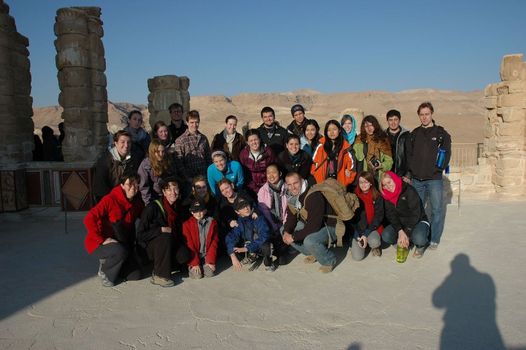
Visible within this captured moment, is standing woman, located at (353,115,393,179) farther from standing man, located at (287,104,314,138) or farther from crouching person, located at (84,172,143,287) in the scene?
crouching person, located at (84,172,143,287)

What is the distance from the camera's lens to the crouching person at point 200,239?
5000 millimetres

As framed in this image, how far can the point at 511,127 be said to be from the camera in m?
9.33

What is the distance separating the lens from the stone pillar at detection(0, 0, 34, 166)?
842 centimetres

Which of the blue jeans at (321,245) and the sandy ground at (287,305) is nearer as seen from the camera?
the sandy ground at (287,305)

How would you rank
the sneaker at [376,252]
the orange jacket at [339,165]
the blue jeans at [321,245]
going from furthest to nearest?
1. the orange jacket at [339,165]
2. the sneaker at [376,252]
3. the blue jeans at [321,245]

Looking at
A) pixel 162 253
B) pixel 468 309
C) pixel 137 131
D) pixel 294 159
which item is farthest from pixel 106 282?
pixel 468 309

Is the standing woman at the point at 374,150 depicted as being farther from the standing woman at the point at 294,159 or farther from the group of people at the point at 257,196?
the standing woman at the point at 294,159

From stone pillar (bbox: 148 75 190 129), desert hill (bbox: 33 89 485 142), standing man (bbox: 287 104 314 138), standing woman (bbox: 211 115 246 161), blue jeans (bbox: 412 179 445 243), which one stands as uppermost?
desert hill (bbox: 33 89 485 142)

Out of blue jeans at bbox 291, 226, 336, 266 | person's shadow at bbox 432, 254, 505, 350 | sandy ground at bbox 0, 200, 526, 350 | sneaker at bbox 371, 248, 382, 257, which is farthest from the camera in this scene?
sneaker at bbox 371, 248, 382, 257

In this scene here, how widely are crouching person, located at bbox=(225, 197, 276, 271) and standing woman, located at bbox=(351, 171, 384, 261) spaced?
45.8 inches

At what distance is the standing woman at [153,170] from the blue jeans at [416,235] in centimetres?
298

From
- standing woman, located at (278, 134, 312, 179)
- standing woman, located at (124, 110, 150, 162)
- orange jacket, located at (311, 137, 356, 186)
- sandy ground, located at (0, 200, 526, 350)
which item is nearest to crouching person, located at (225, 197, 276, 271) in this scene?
sandy ground, located at (0, 200, 526, 350)

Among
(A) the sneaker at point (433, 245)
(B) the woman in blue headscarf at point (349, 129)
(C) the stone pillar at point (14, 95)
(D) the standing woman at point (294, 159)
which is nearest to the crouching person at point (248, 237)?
(D) the standing woman at point (294, 159)

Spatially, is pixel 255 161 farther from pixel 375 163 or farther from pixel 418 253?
pixel 418 253
